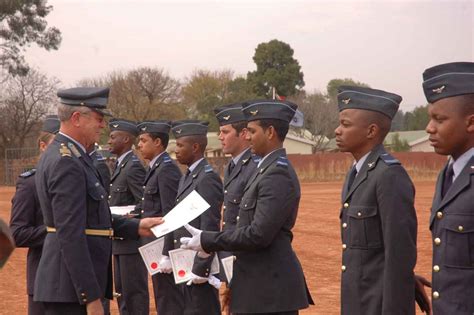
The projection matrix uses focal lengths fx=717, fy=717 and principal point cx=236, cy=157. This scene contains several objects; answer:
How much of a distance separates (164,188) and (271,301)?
3.51 m

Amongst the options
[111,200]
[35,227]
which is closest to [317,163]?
[111,200]

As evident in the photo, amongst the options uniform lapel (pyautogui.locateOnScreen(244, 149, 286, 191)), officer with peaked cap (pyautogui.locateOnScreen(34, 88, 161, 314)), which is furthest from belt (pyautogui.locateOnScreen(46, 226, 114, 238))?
uniform lapel (pyautogui.locateOnScreen(244, 149, 286, 191))

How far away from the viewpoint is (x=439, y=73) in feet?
12.8

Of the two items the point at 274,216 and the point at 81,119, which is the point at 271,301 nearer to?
the point at 274,216

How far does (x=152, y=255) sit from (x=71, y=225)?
2.77m

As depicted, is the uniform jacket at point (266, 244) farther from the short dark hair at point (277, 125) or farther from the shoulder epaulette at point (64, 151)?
the shoulder epaulette at point (64, 151)

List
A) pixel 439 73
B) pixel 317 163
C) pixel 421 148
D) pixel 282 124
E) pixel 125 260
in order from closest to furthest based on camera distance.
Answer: pixel 439 73
pixel 282 124
pixel 125 260
pixel 317 163
pixel 421 148

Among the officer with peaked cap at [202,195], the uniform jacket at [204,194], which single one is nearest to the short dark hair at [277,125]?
the officer with peaked cap at [202,195]

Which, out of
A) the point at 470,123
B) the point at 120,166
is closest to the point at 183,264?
the point at 120,166

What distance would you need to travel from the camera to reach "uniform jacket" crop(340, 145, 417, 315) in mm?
4227

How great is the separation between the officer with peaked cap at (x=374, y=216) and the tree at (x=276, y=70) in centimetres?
6532

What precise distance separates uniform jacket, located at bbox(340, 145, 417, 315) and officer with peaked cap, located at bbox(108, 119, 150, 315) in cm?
430

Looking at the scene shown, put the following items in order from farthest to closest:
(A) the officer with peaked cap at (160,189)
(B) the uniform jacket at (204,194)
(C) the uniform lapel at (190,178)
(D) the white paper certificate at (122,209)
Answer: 1. (D) the white paper certificate at (122,209)
2. (A) the officer with peaked cap at (160,189)
3. (C) the uniform lapel at (190,178)
4. (B) the uniform jacket at (204,194)

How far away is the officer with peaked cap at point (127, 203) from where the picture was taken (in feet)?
27.7
